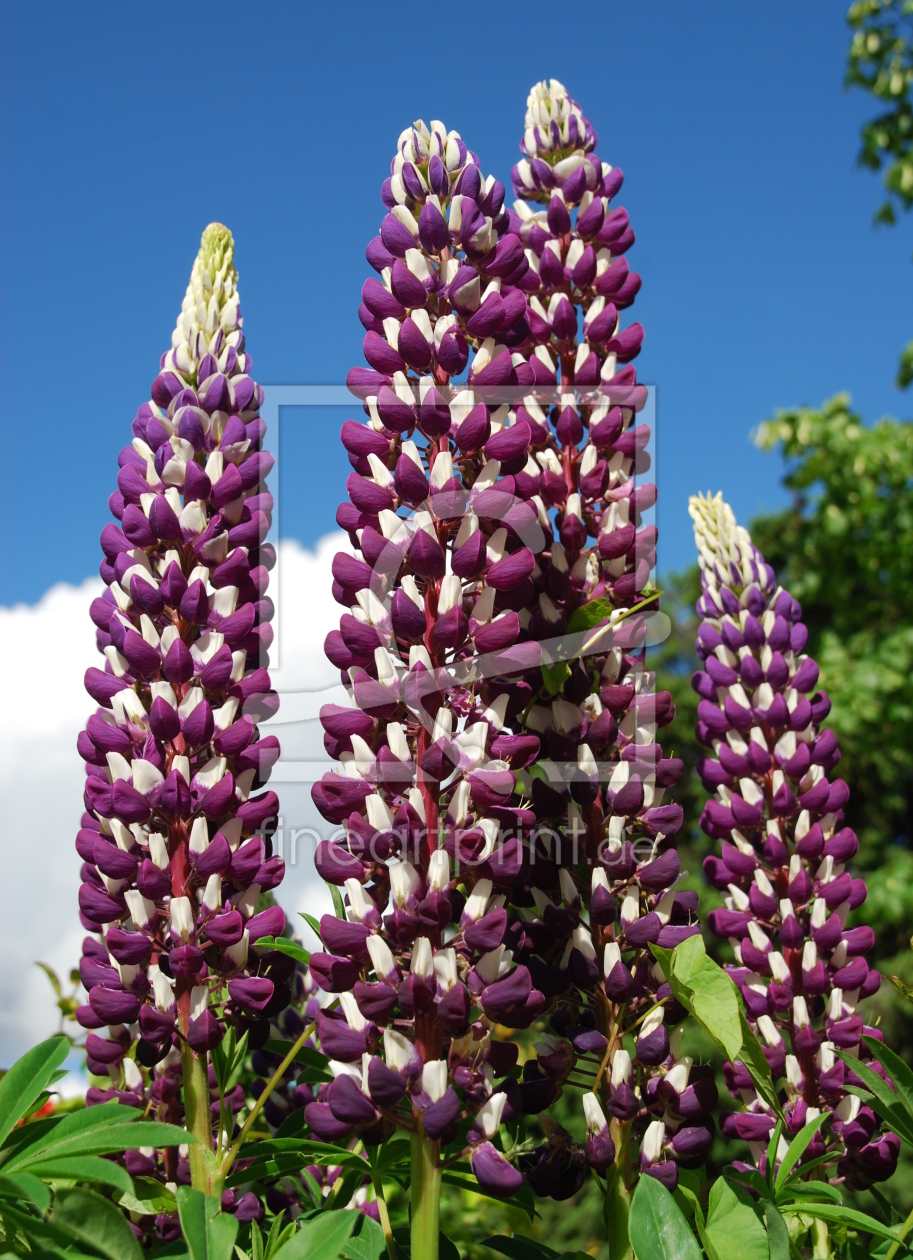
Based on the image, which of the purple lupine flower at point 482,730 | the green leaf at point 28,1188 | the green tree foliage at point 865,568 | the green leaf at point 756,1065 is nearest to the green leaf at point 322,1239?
the purple lupine flower at point 482,730

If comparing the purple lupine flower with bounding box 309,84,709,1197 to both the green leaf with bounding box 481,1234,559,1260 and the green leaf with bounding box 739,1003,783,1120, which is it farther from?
the green leaf with bounding box 739,1003,783,1120

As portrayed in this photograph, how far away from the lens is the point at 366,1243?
1.47m

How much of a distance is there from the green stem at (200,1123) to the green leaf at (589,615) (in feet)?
3.00

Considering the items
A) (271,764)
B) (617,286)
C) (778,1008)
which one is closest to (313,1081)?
(271,764)

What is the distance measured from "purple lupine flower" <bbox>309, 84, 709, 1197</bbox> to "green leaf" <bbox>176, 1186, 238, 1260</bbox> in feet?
0.77

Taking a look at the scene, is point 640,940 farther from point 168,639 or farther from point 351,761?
point 168,639

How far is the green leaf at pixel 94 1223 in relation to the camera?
1125 millimetres

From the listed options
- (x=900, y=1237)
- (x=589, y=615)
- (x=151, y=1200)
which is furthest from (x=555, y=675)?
(x=151, y=1200)

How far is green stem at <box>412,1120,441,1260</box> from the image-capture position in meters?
1.45

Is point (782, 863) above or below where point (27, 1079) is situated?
above

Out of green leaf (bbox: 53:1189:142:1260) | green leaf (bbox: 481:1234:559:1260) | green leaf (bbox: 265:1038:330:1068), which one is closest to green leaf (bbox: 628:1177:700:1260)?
green leaf (bbox: 481:1234:559:1260)

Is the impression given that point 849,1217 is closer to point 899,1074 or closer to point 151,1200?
point 899,1074

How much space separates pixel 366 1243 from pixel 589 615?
996 millimetres

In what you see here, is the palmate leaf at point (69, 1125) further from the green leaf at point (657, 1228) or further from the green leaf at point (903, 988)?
the green leaf at point (903, 988)
